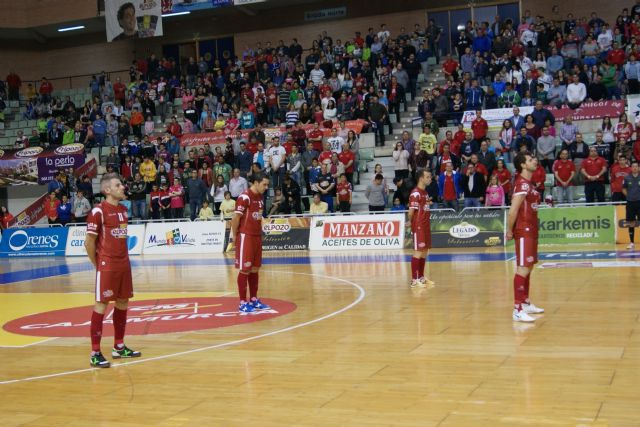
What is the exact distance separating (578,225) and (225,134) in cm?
1467

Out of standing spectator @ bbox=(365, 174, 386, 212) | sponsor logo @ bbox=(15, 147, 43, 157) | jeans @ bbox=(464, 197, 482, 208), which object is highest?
sponsor logo @ bbox=(15, 147, 43, 157)

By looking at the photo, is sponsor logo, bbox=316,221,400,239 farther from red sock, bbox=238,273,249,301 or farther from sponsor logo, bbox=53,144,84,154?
sponsor logo, bbox=53,144,84,154

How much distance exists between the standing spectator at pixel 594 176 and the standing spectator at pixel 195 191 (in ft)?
40.2

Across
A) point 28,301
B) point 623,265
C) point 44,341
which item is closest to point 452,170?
point 623,265

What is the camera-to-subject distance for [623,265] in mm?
16906

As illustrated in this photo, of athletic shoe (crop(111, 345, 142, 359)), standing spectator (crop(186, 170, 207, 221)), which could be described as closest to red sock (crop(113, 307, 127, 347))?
athletic shoe (crop(111, 345, 142, 359))

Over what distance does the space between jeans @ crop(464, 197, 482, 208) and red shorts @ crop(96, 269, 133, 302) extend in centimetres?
1569

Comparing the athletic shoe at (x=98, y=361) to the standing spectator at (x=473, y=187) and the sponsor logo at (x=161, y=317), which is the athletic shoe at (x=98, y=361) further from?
the standing spectator at (x=473, y=187)

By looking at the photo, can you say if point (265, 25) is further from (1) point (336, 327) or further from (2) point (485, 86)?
(1) point (336, 327)

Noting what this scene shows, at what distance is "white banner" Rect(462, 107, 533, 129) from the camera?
1065 inches

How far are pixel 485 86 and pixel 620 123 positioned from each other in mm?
5844

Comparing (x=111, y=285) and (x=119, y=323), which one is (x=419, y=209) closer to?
(x=119, y=323)

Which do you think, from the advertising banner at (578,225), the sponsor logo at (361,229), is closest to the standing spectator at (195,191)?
the sponsor logo at (361,229)

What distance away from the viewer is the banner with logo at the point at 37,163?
3372cm
